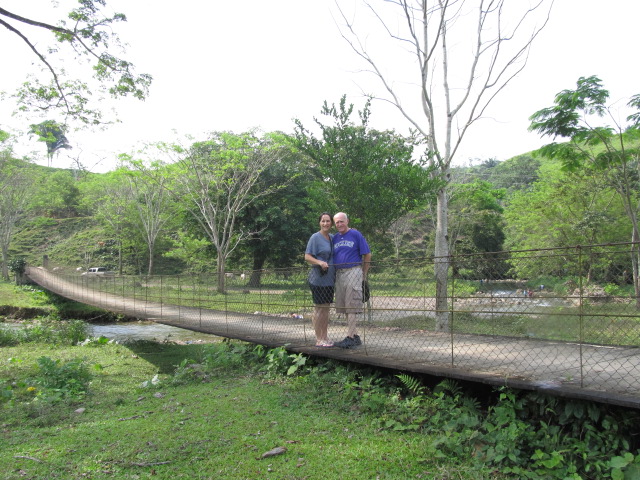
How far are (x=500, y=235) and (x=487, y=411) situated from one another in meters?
25.3

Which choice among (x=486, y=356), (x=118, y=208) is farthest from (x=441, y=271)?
(x=118, y=208)

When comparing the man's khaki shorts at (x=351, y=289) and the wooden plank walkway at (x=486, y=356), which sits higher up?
the man's khaki shorts at (x=351, y=289)

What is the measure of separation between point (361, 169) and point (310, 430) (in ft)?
16.1

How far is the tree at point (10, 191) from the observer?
21.6 m

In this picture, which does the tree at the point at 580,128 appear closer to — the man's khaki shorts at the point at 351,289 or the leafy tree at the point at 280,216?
the man's khaki shorts at the point at 351,289

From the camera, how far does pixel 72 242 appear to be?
34375mm

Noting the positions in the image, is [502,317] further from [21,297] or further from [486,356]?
[21,297]

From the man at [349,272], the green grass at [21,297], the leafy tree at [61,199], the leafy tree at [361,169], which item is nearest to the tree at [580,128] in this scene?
the leafy tree at [361,169]

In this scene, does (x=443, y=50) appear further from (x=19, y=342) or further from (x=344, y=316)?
(x=19, y=342)

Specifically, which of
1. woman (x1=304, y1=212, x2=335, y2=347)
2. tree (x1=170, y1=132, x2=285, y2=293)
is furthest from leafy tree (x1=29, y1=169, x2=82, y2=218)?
woman (x1=304, y1=212, x2=335, y2=347)

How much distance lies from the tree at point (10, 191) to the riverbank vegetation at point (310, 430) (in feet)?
68.6

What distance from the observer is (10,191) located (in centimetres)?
2377

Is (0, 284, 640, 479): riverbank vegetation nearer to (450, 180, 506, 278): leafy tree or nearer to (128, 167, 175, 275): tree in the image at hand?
(450, 180, 506, 278): leafy tree

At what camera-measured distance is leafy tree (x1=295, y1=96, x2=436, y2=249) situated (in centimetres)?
716
